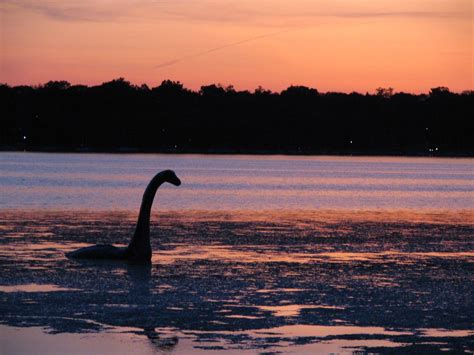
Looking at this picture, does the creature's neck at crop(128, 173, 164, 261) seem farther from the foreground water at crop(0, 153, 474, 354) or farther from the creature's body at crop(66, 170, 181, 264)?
the foreground water at crop(0, 153, 474, 354)

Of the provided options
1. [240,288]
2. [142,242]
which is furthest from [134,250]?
[240,288]

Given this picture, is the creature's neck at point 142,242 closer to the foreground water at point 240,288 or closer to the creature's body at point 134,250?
the creature's body at point 134,250

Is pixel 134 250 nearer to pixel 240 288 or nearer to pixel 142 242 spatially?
pixel 142 242

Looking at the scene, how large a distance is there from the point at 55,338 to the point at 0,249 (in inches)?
354

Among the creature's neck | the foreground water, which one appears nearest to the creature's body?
the creature's neck

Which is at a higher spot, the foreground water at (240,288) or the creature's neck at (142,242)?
the creature's neck at (142,242)

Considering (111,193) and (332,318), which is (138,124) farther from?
(332,318)

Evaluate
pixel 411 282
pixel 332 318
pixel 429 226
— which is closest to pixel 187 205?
pixel 429 226

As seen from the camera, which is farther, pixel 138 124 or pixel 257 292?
pixel 138 124

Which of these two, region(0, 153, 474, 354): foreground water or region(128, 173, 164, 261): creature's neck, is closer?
region(0, 153, 474, 354): foreground water

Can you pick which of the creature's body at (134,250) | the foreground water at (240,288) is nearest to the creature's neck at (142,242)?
the creature's body at (134,250)

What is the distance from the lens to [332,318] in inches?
524

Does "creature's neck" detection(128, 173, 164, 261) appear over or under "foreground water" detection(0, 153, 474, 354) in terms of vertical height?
over

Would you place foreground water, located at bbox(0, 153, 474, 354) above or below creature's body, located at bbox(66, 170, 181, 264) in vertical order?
below
